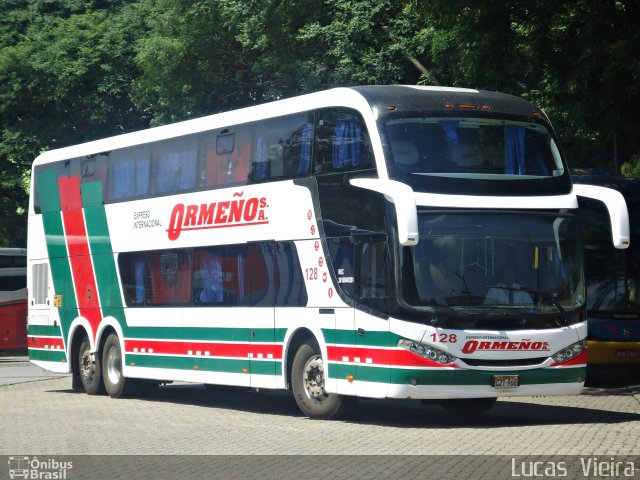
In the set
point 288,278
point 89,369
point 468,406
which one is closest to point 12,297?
point 89,369

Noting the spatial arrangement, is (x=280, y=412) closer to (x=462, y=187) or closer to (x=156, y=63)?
(x=462, y=187)

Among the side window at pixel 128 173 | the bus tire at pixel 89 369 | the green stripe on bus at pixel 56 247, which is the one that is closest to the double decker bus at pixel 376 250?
the side window at pixel 128 173

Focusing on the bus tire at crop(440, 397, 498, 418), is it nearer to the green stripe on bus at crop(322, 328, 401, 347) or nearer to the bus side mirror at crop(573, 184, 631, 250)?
the green stripe on bus at crop(322, 328, 401, 347)

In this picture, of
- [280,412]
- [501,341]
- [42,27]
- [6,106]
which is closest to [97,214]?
[280,412]

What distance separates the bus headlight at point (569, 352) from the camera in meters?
16.0

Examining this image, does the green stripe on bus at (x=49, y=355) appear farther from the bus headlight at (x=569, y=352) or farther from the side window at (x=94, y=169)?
the bus headlight at (x=569, y=352)

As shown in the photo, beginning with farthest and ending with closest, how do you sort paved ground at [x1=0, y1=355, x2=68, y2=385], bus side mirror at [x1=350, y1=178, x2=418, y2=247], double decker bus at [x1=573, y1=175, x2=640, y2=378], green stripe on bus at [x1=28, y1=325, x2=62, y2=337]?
paved ground at [x1=0, y1=355, x2=68, y2=385], green stripe on bus at [x1=28, y1=325, x2=62, y2=337], double decker bus at [x1=573, y1=175, x2=640, y2=378], bus side mirror at [x1=350, y1=178, x2=418, y2=247]

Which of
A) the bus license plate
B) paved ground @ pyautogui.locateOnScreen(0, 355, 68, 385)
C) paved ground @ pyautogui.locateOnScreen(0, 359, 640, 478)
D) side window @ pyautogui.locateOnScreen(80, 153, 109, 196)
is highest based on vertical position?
side window @ pyautogui.locateOnScreen(80, 153, 109, 196)

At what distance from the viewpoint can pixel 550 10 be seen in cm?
2114

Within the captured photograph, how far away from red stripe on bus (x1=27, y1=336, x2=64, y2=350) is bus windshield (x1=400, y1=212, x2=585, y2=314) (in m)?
10.5

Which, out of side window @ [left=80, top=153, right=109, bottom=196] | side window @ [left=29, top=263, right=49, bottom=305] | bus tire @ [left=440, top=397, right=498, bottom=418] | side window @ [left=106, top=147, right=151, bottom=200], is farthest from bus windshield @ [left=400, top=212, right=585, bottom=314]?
side window @ [left=29, top=263, right=49, bottom=305]

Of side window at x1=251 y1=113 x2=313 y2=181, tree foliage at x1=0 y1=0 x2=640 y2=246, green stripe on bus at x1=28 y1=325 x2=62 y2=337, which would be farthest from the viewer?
green stripe on bus at x1=28 y1=325 x2=62 y2=337

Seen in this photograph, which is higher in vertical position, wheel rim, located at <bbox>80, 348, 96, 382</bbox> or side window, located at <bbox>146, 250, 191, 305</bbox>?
side window, located at <bbox>146, 250, 191, 305</bbox>

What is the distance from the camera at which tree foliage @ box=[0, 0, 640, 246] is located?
21.2 metres
